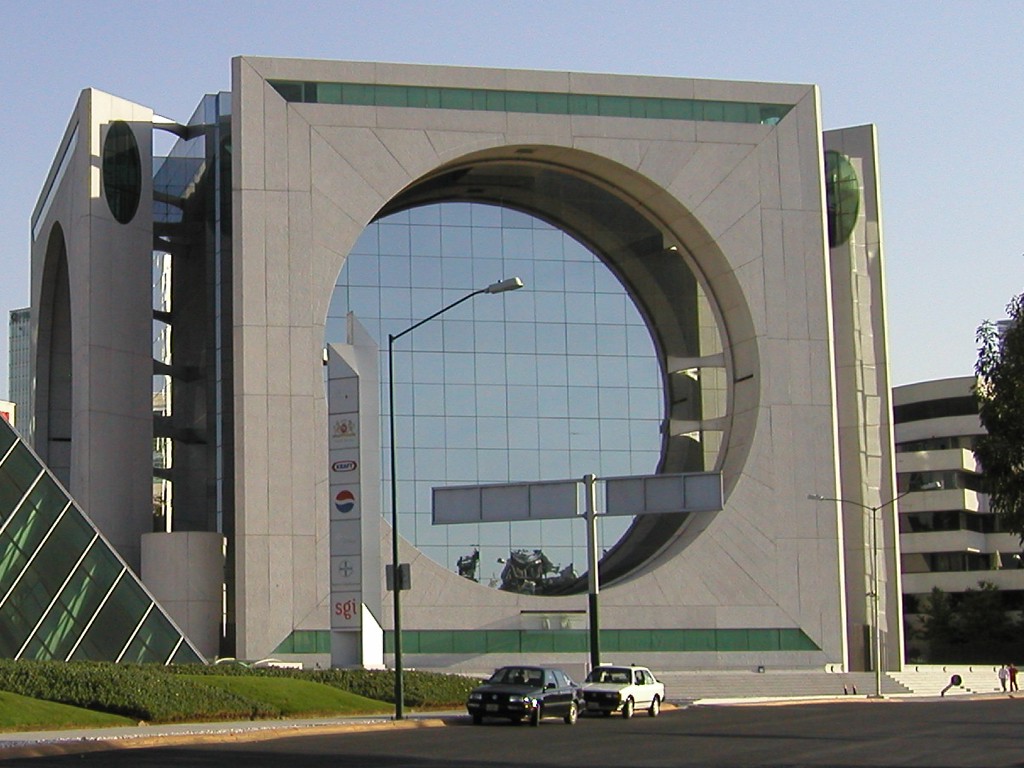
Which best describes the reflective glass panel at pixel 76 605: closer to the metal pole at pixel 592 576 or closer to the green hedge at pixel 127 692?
the green hedge at pixel 127 692

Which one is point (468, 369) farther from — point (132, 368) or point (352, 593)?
point (352, 593)

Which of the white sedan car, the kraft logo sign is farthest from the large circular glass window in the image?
the kraft logo sign

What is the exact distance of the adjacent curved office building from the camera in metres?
64.8

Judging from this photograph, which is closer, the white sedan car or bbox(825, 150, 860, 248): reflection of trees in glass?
the white sedan car

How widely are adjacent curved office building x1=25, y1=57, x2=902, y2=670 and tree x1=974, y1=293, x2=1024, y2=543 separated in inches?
1520

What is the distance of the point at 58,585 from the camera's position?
43.9m

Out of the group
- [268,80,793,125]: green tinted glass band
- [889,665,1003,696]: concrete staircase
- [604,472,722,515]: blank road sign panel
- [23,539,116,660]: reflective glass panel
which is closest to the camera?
[23,539,116,660]: reflective glass panel

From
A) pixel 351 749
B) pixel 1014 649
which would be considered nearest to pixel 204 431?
pixel 351 749

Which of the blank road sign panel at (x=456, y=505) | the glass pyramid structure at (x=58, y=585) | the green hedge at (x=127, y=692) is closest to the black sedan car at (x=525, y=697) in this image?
the green hedge at (x=127, y=692)

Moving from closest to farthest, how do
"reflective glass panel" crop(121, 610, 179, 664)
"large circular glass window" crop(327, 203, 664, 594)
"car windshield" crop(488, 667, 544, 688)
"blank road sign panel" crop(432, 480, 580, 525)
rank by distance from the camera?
"car windshield" crop(488, 667, 544, 688)
"reflective glass panel" crop(121, 610, 179, 664)
"blank road sign panel" crop(432, 480, 580, 525)
"large circular glass window" crop(327, 203, 664, 594)

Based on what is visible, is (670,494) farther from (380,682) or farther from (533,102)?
(533,102)

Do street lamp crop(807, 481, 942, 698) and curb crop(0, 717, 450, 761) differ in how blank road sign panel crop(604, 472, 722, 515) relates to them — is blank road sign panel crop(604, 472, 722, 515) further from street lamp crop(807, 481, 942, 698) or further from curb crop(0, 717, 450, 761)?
curb crop(0, 717, 450, 761)

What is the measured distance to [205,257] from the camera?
73.0 meters

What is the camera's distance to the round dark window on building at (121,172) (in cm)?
6969
